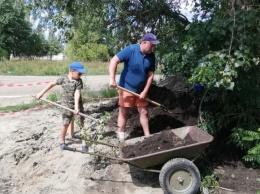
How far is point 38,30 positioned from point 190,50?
169 inches

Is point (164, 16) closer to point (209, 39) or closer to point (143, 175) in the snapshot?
point (209, 39)

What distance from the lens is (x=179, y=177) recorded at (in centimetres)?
460

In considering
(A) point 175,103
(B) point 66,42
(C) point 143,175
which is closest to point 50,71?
(B) point 66,42

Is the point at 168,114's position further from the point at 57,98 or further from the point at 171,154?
the point at 57,98

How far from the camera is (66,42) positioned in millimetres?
8625

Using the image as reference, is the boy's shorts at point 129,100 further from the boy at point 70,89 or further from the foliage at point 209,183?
the foliage at point 209,183

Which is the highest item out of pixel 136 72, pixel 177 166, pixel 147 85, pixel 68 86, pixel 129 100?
pixel 136 72

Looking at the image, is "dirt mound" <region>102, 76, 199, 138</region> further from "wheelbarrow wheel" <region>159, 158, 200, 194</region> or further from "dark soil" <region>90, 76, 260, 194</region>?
"wheelbarrow wheel" <region>159, 158, 200, 194</region>

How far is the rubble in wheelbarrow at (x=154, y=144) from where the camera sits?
496cm

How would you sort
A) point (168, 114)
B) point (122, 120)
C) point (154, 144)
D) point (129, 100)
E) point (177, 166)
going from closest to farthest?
point (177, 166) → point (154, 144) → point (129, 100) → point (122, 120) → point (168, 114)

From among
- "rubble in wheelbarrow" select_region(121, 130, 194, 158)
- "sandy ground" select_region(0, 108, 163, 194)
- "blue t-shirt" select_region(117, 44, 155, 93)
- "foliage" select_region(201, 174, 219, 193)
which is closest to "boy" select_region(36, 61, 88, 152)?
"sandy ground" select_region(0, 108, 163, 194)

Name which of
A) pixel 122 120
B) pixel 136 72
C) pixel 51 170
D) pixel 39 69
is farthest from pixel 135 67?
pixel 39 69

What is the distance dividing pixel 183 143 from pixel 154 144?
387 millimetres

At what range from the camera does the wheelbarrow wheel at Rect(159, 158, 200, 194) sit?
4.54 meters
